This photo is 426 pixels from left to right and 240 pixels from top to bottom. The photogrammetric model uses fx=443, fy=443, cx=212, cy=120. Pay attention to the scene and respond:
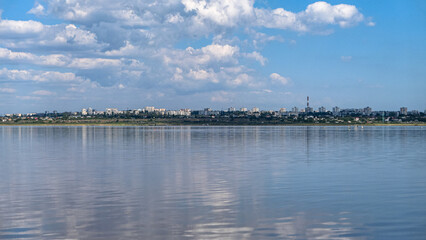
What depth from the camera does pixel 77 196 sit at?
26.5 m

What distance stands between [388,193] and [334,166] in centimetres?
1653

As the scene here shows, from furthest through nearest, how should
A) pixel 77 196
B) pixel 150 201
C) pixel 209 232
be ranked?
pixel 77 196
pixel 150 201
pixel 209 232

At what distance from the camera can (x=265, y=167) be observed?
1674 inches

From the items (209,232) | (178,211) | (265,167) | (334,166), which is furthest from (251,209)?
(334,166)

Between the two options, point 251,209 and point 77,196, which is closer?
point 251,209

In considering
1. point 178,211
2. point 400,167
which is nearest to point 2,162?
point 178,211

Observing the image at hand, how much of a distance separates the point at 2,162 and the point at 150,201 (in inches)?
1252

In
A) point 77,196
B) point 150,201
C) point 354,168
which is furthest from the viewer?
point 354,168

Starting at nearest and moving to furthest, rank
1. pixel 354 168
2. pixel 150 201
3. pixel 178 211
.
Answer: pixel 178 211
pixel 150 201
pixel 354 168

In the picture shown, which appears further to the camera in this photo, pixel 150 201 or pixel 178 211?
pixel 150 201

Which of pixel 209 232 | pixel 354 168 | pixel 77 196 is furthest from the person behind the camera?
pixel 354 168

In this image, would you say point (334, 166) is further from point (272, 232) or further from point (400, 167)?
point (272, 232)

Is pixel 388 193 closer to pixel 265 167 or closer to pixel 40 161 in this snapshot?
pixel 265 167

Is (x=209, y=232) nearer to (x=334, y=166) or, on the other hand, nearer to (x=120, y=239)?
(x=120, y=239)
